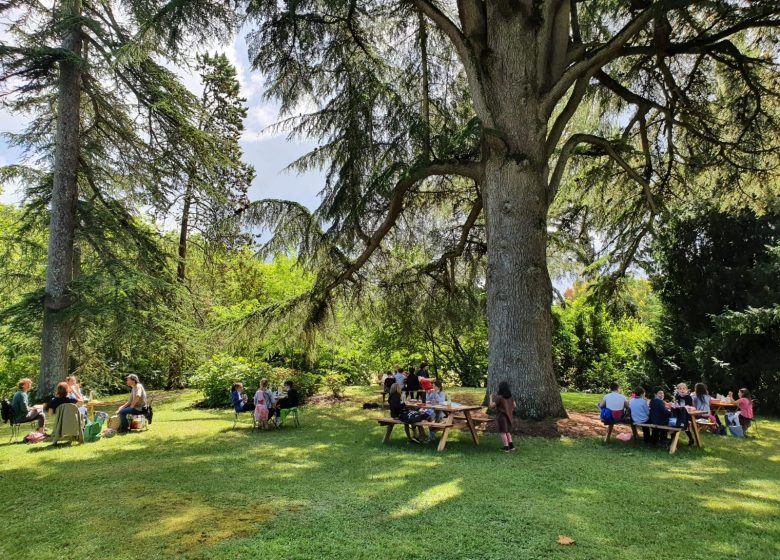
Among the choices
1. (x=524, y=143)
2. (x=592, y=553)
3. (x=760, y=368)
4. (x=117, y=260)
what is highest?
(x=524, y=143)

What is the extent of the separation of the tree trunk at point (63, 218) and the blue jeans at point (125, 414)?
→ 3.70 meters

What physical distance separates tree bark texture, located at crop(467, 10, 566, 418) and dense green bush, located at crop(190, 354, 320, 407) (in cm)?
708

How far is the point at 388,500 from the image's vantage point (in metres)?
5.41

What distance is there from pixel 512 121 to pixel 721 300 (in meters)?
8.57

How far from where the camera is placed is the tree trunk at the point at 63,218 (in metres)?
12.9

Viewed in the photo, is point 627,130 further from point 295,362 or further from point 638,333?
point 295,362

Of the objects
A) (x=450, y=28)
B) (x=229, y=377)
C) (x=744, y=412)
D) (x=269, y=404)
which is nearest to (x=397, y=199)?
(x=450, y=28)

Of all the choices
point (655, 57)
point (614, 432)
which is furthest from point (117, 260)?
point (655, 57)

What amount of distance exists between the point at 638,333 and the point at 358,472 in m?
15.9

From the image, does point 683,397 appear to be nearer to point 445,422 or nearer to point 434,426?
point 445,422

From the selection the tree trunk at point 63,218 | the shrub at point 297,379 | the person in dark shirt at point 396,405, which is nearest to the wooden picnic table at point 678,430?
the person in dark shirt at point 396,405

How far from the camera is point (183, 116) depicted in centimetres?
1403

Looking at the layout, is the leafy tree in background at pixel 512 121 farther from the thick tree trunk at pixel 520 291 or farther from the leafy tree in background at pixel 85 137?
the leafy tree in background at pixel 85 137

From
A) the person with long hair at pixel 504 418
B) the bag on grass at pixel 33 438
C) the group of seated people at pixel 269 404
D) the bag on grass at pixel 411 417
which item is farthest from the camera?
the group of seated people at pixel 269 404
